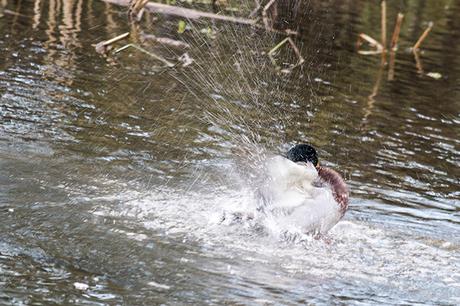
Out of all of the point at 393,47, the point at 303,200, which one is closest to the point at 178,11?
the point at 393,47

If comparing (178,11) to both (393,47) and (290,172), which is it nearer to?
(393,47)

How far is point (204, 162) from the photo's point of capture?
922 cm

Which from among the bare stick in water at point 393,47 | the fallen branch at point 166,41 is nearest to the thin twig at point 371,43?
the bare stick in water at point 393,47

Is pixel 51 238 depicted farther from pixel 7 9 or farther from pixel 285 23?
pixel 285 23

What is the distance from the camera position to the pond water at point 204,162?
247 inches

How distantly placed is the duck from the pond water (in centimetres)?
17

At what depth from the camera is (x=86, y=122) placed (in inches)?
390

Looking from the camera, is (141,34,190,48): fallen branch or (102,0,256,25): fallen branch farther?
(102,0,256,25): fallen branch

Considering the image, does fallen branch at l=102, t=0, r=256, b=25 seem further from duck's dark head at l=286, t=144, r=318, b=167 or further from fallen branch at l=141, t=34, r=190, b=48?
duck's dark head at l=286, t=144, r=318, b=167

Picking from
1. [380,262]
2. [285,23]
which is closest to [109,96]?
[380,262]

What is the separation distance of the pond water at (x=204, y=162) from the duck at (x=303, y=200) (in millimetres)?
170

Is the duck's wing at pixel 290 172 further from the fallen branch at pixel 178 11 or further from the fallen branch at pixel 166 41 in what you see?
the fallen branch at pixel 178 11

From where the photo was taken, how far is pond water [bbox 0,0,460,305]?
6.28 m

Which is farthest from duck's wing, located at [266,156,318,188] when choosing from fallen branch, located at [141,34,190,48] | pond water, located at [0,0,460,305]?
fallen branch, located at [141,34,190,48]
